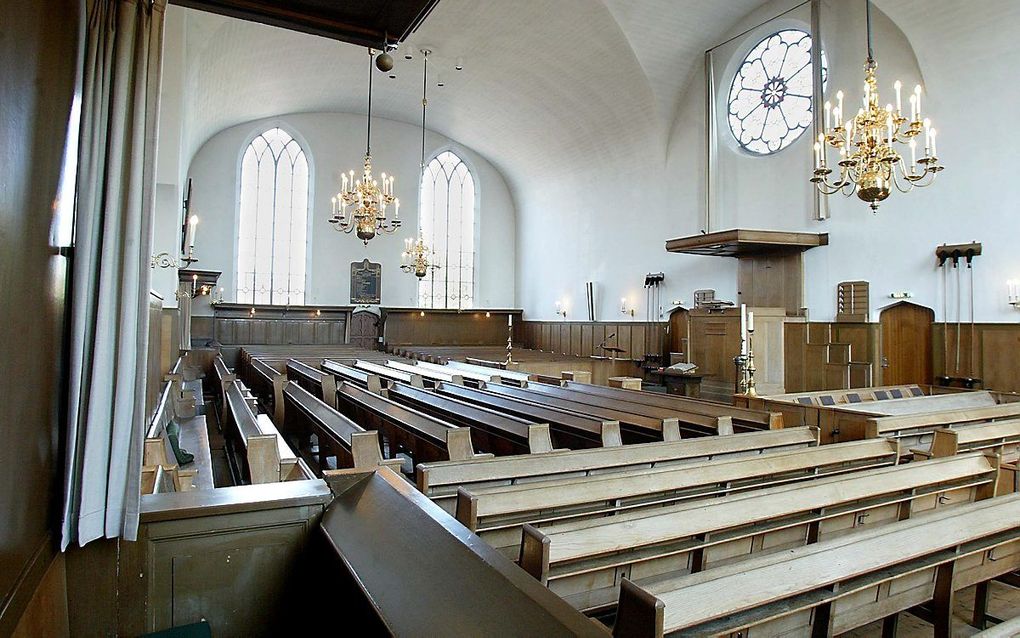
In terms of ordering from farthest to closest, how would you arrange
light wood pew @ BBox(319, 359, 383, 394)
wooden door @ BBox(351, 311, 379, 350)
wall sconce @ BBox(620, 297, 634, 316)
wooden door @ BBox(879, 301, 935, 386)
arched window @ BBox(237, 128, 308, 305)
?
1. wooden door @ BBox(351, 311, 379, 350)
2. arched window @ BBox(237, 128, 308, 305)
3. wall sconce @ BBox(620, 297, 634, 316)
4. wooden door @ BBox(879, 301, 935, 386)
5. light wood pew @ BBox(319, 359, 383, 394)

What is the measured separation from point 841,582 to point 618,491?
0.83m

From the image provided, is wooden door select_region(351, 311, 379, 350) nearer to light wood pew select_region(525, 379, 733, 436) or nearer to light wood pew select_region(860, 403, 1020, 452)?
light wood pew select_region(525, 379, 733, 436)

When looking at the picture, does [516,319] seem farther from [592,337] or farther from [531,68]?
[531,68]

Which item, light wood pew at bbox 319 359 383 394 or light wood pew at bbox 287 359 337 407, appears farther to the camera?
light wood pew at bbox 287 359 337 407

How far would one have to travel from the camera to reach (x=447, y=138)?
18.2m

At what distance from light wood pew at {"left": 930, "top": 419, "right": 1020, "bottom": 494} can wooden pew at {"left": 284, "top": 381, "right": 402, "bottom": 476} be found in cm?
327

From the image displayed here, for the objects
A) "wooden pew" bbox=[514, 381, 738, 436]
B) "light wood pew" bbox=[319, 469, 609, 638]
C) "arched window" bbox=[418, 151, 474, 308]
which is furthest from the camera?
"arched window" bbox=[418, 151, 474, 308]

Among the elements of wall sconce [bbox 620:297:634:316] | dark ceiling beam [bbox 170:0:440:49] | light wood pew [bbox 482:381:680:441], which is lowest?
light wood pew [bbox 482:381:680:441]

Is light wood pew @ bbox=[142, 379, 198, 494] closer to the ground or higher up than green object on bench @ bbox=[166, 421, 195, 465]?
higher up

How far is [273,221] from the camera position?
16625 mm

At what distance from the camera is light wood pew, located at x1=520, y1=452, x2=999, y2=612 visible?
1.91 metres

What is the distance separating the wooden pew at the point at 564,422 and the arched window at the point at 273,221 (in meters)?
12.7

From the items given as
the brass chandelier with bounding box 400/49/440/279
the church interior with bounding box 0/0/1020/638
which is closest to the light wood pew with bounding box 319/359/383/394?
the church interior with bounding box 0/0/1020/638

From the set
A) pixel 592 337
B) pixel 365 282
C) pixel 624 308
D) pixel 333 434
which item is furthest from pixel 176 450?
pixel 365 282
